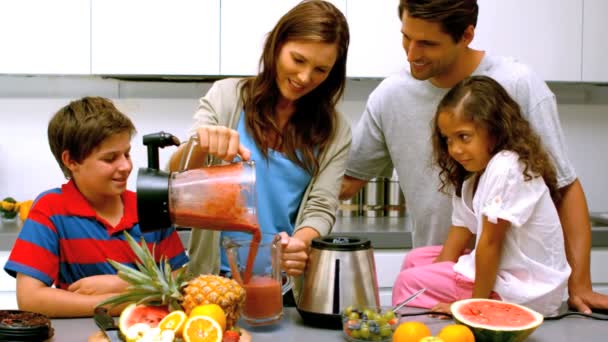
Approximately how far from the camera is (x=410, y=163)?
2.20m

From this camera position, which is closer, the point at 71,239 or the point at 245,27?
the point at 71,239

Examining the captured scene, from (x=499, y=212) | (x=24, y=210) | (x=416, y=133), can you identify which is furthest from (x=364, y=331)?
(x=24, y=210)

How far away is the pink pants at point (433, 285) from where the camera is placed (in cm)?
183

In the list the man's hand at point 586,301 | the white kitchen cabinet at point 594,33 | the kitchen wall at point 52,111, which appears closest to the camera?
the man's hand at point 586,301

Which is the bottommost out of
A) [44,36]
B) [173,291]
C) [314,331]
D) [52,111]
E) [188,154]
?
[314,331]

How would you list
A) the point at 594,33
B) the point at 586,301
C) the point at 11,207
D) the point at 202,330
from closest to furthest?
the point at 202,330 → the point at 586,301 → the point at 11,207 → the point at 594,33

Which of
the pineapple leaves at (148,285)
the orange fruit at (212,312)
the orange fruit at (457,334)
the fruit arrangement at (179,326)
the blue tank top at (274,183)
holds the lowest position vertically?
the orange fruit at (457,334)

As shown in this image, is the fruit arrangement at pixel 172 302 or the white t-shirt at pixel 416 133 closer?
the fruit arrangement at pixel 172 302

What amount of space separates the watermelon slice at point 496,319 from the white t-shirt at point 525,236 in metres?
0.17

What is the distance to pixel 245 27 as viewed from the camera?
3100 millimetres

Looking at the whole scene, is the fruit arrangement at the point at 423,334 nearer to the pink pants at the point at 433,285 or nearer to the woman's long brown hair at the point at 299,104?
the pink pants at the point at 433,285

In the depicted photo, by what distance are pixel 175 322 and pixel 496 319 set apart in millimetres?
602

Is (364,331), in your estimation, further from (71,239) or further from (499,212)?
(71,239)

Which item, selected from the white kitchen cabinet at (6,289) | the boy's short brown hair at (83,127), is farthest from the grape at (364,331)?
the white kitchen cabinet at (6,289)
